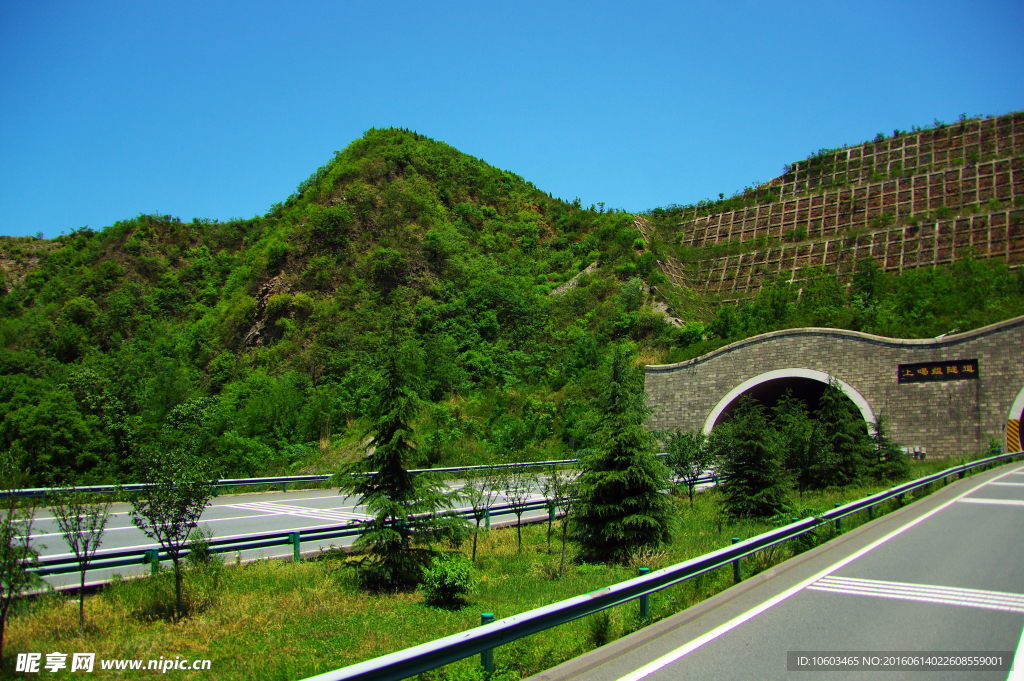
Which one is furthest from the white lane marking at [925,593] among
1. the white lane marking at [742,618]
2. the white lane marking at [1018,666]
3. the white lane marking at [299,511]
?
the white lane marking at [299,511]

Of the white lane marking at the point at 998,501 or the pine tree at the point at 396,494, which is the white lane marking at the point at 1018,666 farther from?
the white lane marking at the point at 998,501

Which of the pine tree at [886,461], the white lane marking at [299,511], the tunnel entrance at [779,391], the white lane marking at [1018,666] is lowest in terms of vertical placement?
the white lane marking at [299,511]

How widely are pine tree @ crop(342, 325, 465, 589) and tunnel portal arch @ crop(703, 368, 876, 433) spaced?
2349cm

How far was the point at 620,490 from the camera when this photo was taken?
12.1 metres

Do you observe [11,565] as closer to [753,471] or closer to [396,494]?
[396,494]

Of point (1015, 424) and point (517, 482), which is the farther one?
point (1015, 424)

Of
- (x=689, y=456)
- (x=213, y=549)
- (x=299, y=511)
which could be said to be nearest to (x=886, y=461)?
(x=689, y=456)

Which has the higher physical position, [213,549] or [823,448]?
[823,448]

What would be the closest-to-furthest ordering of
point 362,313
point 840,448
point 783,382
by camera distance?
1. point 840,448
2. point 783,382
3. point 362,313

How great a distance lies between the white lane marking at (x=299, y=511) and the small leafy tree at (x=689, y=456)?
977 centimetres

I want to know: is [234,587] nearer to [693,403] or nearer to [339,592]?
[339,592]

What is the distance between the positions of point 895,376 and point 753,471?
16681 millimetres

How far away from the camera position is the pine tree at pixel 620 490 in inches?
460

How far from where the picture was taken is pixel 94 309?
169 ft
